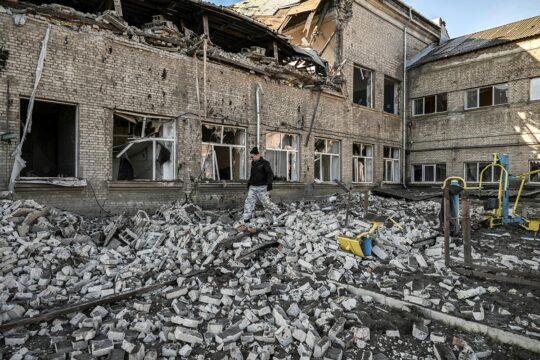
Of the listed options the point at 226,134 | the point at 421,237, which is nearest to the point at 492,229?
the point at 421,237

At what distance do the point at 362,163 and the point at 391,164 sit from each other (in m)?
2.61

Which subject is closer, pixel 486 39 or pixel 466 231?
pixel 466 231

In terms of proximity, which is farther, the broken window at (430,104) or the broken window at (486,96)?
the broken window at (430,104)

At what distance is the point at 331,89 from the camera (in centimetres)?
1533

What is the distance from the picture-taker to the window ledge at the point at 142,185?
358 inches

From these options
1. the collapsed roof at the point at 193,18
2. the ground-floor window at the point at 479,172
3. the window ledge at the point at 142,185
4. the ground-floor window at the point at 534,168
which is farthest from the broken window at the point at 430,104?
Result: the window ledge at the point at 142,185

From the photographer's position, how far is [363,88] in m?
18.1

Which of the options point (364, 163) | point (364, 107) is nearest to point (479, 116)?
point (364, 107)

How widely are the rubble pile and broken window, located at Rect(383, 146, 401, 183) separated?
10.9 metres

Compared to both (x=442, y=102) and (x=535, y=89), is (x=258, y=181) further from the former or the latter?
(x=535, y=89)

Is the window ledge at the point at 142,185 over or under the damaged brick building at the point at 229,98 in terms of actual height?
under

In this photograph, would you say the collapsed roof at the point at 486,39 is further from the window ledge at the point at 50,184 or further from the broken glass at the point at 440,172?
the window ledge at the point at 50,184

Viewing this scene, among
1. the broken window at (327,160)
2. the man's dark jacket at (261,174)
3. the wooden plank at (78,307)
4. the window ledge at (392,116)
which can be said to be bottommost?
the wooden plank at (78,307)

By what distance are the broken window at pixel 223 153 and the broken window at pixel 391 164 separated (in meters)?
9.51
